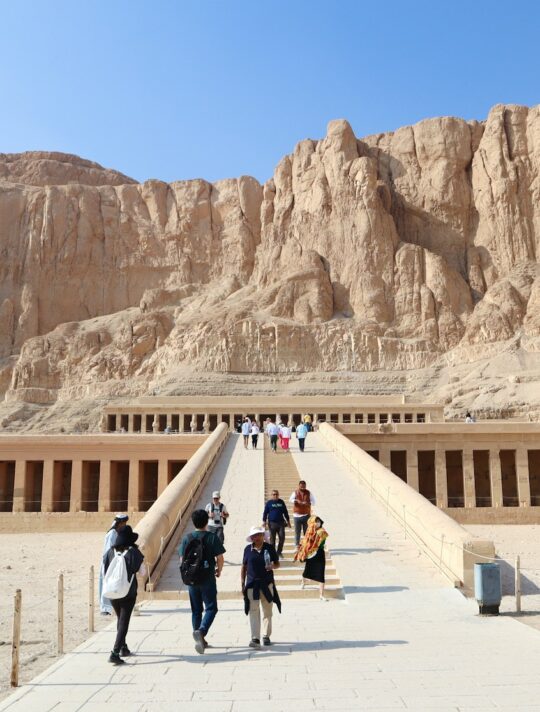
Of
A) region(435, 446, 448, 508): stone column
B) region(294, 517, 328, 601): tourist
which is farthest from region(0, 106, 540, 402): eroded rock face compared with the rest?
region(294, 517, 328, 601): tourist

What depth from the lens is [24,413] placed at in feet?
238

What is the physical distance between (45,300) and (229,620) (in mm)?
88896

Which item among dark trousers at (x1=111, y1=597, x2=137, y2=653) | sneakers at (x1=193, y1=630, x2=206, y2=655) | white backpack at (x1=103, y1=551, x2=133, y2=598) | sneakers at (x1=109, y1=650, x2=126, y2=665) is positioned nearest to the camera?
sneakers at (x1=109, y1=650, x2=126, y2=665)

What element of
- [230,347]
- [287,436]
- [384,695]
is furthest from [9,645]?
[230,347]

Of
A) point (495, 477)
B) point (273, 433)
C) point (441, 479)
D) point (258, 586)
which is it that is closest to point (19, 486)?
point (273, 433)

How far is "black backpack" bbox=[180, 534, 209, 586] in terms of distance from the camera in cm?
770

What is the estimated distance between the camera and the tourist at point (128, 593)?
7.11 m

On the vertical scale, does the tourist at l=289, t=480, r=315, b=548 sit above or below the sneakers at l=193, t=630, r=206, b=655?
above

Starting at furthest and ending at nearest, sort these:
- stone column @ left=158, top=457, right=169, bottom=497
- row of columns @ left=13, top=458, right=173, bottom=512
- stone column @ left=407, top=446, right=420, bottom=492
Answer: stone column @ left=158, top=457, right=169, bottom=497
row of columns @ left=13, top=458, right=173, bottom=512
stone column @ left=407, top=446, right=420, bottom=492

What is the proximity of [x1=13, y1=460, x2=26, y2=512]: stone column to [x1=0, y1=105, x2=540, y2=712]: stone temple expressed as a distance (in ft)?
0.27

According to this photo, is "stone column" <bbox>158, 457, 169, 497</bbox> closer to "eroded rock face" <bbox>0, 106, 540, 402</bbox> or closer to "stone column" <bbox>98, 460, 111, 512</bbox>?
"stone column" <bbox>98, 460, 111, 512</bbox>

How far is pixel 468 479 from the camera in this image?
27.3 metres

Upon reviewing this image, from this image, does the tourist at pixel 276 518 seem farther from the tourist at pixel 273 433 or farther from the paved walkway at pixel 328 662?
the tourist at pixel 273 433

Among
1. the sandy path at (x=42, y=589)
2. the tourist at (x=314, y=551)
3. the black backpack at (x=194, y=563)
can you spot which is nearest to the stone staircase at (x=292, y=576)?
the tourist at (x=314, y=551)
